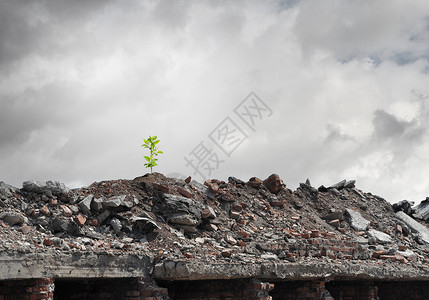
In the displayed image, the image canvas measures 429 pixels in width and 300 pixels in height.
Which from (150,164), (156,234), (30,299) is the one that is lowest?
(30,299)

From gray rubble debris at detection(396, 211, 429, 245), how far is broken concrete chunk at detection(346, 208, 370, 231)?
1602 mm

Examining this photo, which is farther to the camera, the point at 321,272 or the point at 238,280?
the point at 321,272

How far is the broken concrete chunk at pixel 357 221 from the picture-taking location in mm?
13406

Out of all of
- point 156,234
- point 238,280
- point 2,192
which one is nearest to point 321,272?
point 238,280

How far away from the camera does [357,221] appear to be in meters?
13.7

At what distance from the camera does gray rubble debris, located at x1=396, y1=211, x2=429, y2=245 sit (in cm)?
1409

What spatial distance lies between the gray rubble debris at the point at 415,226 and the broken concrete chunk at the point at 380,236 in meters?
1.39

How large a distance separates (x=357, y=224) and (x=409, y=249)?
142cm

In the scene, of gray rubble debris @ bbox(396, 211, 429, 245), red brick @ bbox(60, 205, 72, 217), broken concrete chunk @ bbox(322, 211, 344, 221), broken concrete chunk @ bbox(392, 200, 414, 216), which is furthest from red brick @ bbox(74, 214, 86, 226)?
broken concrete chunk @ bbox(392, 200, 414, 216)

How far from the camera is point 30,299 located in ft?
22.0

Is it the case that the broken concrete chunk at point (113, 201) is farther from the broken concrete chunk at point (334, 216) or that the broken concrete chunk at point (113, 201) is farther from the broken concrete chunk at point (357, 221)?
the broken concrete chunk at point (357, 221)

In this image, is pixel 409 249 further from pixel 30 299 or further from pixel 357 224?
pixel 30 299

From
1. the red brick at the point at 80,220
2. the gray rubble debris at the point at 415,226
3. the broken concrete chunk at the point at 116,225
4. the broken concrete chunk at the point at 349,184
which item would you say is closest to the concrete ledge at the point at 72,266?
the broken concrete chunk at the point at 116,225

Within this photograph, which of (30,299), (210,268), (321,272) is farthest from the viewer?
(321,272)
